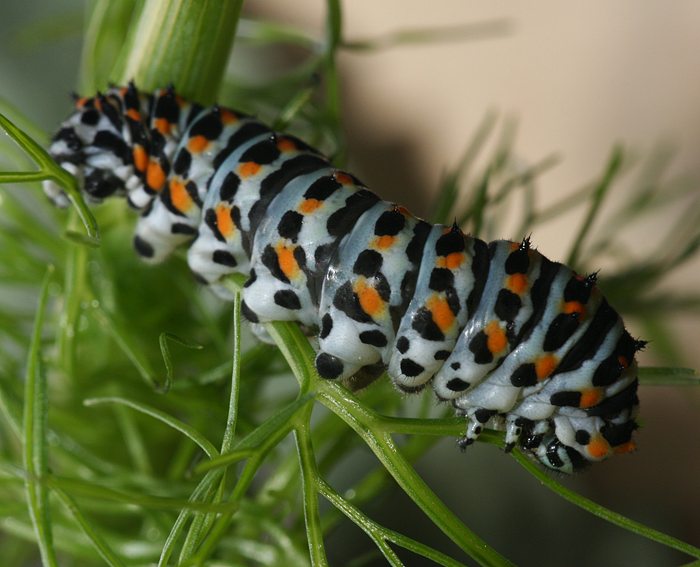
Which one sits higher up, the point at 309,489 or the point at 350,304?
the point at 350,304

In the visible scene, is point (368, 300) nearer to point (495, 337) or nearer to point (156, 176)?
point (495, 337)

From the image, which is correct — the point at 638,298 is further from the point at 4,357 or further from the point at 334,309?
the point at 4,357

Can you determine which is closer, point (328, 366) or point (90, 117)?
point (328, 366)

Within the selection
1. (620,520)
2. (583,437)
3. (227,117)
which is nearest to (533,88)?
(227,117)

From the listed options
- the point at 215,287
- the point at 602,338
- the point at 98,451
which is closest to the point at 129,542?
the point at 98,451

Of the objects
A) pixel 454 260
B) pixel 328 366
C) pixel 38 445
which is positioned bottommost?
pixel 38 445

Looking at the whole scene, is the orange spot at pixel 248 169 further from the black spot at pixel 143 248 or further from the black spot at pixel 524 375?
the black spot at pixel 524 375

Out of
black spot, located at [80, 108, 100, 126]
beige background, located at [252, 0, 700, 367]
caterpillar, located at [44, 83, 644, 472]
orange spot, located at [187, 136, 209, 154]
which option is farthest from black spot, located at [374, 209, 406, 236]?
beige background, located at [252, 0, 700, 367]
